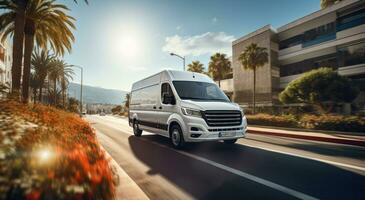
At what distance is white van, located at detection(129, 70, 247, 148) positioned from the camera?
6.54 metres

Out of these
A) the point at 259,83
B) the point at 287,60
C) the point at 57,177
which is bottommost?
the point at 57,177

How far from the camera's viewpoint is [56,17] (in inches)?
593

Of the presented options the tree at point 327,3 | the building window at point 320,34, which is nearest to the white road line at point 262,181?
the building window at point 320,34

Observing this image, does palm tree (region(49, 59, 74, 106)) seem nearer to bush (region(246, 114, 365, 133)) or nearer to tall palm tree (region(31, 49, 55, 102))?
tall palm tree (region(31, 49, 55, 102))

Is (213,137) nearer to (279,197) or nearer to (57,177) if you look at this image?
(279,197)

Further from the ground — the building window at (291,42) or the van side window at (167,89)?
the building window at (291,42)

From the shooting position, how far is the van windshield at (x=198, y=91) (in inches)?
297

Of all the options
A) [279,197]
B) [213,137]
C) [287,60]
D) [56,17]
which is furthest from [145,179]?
[287,60]

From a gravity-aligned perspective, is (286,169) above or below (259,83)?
below

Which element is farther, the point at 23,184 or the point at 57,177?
the point at 57,177

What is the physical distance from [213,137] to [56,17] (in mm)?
14635

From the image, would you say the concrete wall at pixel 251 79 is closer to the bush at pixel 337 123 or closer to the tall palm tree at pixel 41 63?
the bush at pixel 337 123

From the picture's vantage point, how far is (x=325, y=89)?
19328mm

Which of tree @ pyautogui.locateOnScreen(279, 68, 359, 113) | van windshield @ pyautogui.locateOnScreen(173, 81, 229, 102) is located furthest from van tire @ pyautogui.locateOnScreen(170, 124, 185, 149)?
tree @ pyautogui.locateOnScreen(279, 68, 359, 113)
